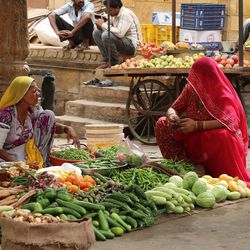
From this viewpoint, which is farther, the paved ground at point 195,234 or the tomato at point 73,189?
the tomato at point 73,189

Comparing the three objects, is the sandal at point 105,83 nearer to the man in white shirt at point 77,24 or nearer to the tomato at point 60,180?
the man in white shirt at point 77,24

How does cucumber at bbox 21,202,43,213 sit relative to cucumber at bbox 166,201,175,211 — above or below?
above

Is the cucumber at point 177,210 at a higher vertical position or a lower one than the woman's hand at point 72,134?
lower

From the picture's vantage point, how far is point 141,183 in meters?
7.74

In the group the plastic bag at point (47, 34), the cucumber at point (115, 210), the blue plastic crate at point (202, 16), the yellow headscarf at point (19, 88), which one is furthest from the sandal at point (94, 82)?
the cucumber at point (115, 210)

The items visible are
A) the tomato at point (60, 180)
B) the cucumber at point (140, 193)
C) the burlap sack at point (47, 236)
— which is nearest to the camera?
the burlap sack at point (47, 236)

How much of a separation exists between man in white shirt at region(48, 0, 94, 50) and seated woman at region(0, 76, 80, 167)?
6.76 metres

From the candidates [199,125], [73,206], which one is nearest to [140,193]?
[73,206]

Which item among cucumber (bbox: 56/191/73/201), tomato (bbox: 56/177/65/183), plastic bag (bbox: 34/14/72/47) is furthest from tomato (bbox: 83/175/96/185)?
plastic bag (bbox: 34/14/72/47)

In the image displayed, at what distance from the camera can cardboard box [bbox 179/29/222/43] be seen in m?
17.5

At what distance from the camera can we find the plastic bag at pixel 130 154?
835 centimetres

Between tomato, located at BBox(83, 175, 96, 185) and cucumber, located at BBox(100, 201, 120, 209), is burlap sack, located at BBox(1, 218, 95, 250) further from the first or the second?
tomato, located at BBox(83, 175, 96, 185)

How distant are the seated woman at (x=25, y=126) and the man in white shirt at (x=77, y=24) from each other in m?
6.76

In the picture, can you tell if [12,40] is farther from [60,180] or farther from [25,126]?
[60,180]
